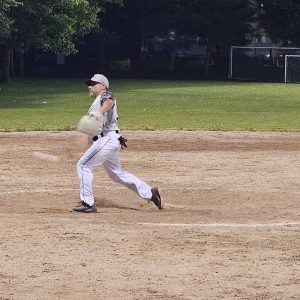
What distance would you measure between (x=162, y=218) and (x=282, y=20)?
69320 millimetres

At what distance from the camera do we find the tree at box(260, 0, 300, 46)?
81000mm

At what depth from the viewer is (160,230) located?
13.7 metres

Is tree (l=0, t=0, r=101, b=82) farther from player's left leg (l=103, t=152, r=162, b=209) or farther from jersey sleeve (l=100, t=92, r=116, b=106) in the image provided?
jersey sleeve (l=100, t=92, r=116, b=106)

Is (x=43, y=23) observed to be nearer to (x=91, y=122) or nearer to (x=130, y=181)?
(x=130, y=181)

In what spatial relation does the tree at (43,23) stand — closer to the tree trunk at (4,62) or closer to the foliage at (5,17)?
the foliage at (5,17)

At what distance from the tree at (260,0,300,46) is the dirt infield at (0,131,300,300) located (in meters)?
58.5

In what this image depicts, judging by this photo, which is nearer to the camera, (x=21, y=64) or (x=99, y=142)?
(x=99, y=142)

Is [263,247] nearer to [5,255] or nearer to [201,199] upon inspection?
[5,255]

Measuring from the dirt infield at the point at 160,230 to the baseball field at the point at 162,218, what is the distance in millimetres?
17

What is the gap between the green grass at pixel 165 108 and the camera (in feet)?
105

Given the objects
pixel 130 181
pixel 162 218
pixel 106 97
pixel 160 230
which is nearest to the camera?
pixel 160 230

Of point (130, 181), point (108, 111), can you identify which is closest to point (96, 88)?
point (108, 111)

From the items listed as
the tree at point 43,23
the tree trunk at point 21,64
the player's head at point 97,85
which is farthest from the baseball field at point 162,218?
the tree trunk at point 21,64

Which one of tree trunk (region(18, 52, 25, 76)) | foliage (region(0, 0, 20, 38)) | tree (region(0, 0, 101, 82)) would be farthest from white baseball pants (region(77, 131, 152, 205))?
tree trunk (region(18, 52, 25, 76))
